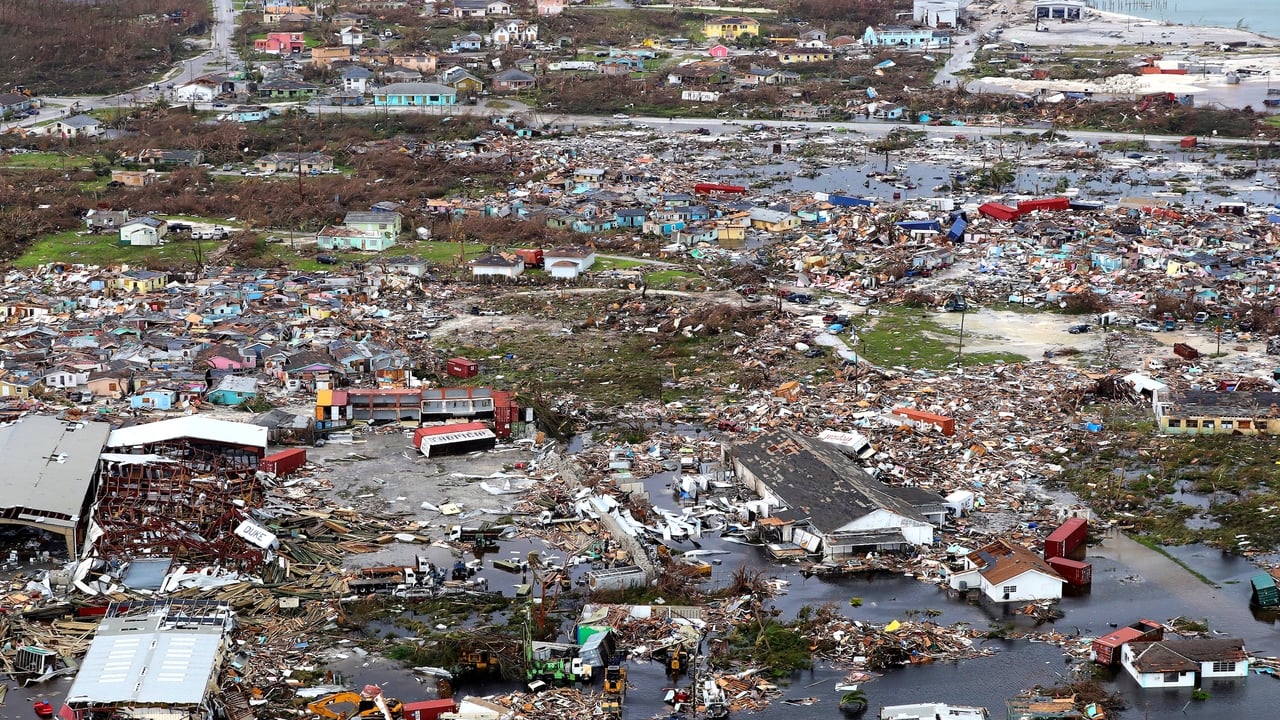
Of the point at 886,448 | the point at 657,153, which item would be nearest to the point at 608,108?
the point at 657,153

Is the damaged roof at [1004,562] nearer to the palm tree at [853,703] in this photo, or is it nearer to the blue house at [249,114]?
the palm tree at [853,703]

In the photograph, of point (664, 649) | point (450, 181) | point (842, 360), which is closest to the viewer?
point (664, 649)

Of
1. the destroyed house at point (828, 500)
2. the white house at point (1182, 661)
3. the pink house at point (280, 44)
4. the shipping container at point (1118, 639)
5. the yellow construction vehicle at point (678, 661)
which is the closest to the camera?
the white house at point (1182, 661)

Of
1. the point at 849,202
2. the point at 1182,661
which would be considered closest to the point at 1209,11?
the point at 849,202

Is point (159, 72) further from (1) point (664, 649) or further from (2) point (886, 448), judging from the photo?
(1) point (664, 649)

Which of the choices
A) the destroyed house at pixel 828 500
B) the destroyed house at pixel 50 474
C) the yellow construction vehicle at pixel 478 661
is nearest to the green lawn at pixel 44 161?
the destroyed house at pixel 50 474

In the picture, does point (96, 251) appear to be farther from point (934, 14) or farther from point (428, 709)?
point (934, 14)
